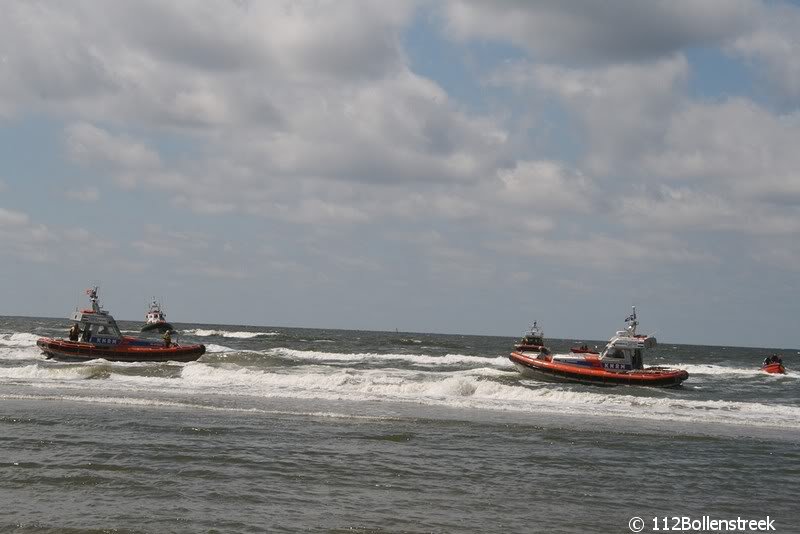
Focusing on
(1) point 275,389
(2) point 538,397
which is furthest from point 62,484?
(2) point 538,397

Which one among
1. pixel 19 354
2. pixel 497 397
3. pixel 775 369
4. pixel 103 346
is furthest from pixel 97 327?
pixel 775 369

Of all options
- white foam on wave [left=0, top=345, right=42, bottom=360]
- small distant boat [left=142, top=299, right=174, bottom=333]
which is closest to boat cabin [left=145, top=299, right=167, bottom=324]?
small distant boat [left=142, top=299, right=174, bottom=333]

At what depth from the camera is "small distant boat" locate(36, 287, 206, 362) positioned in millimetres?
33875

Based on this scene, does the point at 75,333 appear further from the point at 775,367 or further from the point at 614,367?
the point at 775,367

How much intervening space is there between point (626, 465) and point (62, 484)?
29.0 feet

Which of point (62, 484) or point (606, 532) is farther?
point (62, 484)

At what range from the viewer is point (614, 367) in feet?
104

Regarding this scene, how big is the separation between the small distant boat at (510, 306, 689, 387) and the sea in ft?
26.0

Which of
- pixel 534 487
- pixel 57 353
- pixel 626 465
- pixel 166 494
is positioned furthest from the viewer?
pixel 57 353

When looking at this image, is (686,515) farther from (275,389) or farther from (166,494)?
(275,389)

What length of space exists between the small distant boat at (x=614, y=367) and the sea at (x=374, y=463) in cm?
791

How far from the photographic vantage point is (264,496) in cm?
977

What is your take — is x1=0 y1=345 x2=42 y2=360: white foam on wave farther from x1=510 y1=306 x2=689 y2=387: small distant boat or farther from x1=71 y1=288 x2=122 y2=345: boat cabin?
x1=510 y1=306 x2=689 y2=387: small distant boat

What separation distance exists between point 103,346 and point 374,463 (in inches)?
1008
